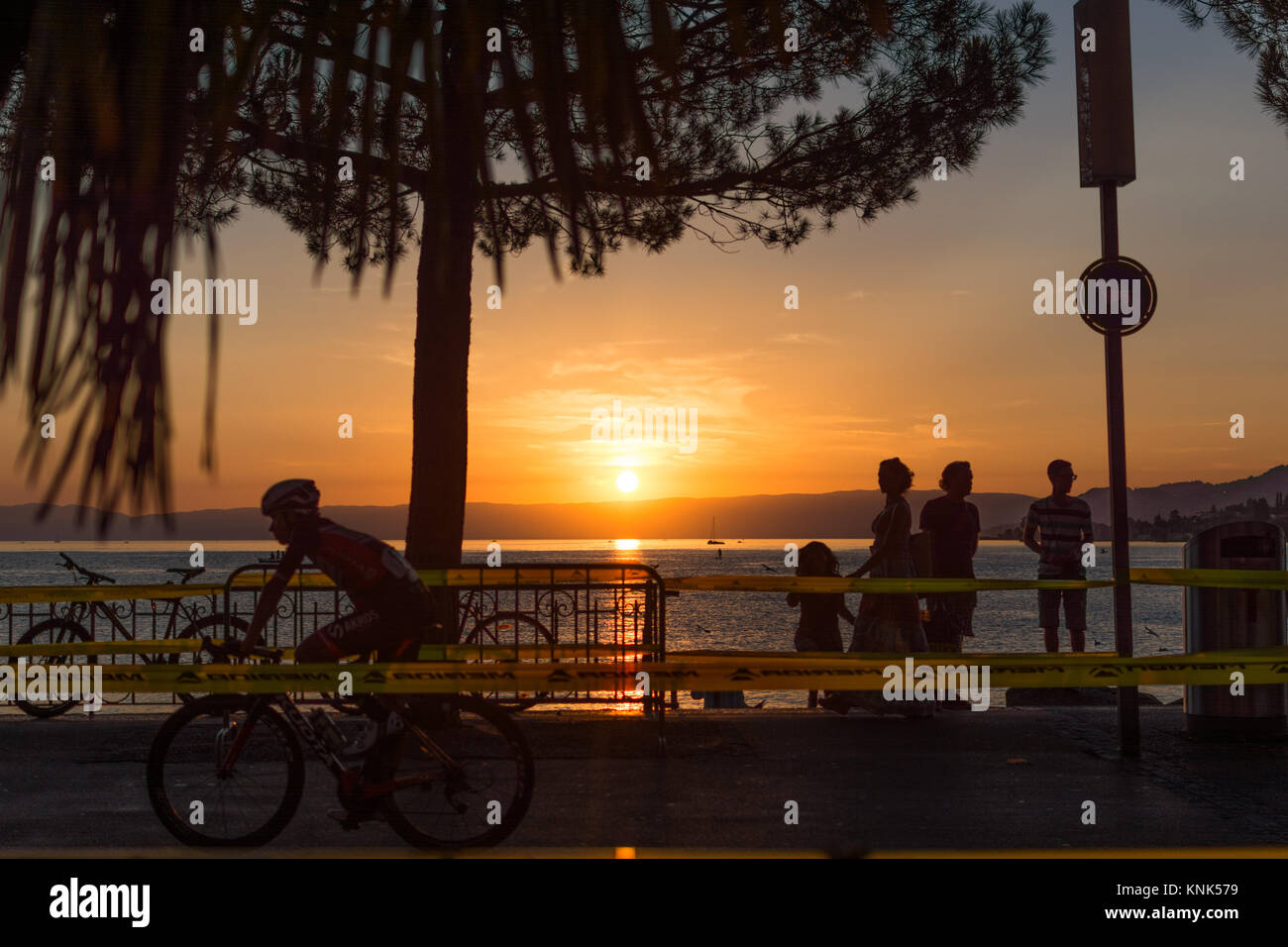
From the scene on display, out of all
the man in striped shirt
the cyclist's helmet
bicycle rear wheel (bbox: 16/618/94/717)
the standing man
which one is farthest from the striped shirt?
bicycle rear wheel (bbox: 16/618/94/717)

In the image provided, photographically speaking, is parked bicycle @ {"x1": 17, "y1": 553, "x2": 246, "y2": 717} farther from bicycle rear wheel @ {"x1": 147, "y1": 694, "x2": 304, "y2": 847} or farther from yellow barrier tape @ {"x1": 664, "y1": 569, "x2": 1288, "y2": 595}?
yellow barrier tape @ {"x1": 664, "y1": 569, "x2": 1288, "y2": 595}

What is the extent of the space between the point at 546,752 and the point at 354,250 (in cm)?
724

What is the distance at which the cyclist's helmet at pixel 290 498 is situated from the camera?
566 cm

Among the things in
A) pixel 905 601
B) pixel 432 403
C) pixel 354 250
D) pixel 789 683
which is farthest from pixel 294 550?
pixel 905 601

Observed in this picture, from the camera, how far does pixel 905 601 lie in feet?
31.6

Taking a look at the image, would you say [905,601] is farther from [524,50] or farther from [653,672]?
[524,50]

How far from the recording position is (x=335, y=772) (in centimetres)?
573

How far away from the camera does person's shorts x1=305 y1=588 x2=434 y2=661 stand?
5.78 meters

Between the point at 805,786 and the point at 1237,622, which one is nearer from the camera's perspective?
the point at 805,786

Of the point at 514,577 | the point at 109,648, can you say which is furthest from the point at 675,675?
the point at 109,648

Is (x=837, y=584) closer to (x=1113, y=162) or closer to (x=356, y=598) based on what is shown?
(x=1113, y=162)

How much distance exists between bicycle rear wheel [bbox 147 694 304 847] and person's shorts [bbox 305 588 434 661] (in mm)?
457

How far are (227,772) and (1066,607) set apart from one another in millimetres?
8342
